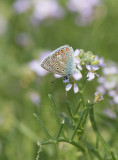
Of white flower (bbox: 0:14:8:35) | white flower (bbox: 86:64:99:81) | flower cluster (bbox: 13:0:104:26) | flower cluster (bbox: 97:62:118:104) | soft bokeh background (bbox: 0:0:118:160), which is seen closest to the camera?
white flower (bbox: 86:64:99:81)

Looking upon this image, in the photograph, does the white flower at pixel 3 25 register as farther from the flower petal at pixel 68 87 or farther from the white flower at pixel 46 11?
the flower petal at pixel 68 87

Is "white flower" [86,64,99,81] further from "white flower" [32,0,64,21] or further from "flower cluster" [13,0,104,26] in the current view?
"white flower" [32,0,64,21]

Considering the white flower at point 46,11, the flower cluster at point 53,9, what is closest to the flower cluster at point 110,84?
the flower cluster at point 53,9

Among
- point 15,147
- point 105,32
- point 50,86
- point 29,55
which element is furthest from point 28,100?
point 105,32

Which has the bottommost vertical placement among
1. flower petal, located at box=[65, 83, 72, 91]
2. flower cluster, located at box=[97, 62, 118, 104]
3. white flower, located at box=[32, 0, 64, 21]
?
flower petal, located at box=[65, 83, 72, 91]

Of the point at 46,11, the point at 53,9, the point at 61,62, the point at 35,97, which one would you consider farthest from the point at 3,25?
the point at 61,62

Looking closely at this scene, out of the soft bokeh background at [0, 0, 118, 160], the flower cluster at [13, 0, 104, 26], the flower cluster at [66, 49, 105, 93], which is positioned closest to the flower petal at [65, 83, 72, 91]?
the flower cluster at [66, 49, 105, 93]

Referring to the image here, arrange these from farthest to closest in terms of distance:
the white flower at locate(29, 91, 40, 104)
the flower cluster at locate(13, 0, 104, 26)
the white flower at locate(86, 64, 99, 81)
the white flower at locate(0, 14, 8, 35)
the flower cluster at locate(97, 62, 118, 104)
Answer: the white flower at locate(0, 14, 8, 35), the flower cluster at locate(13, 0, 104, 26), the white flower at locate(29, 91, 40, 104), the flower cluster at locate(97, 62, 118, 104), the white flower at locate(86, 64, 99, 81)
